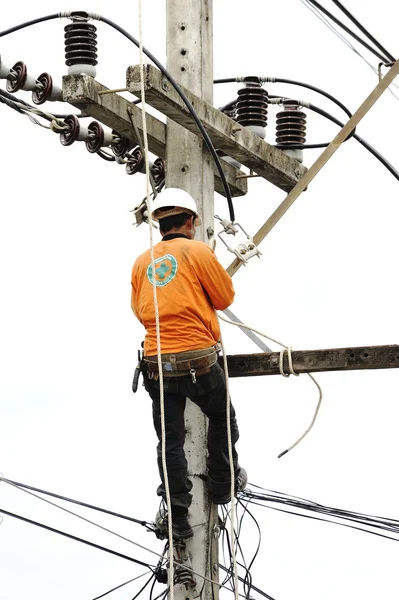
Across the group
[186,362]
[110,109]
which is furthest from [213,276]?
[110,109]

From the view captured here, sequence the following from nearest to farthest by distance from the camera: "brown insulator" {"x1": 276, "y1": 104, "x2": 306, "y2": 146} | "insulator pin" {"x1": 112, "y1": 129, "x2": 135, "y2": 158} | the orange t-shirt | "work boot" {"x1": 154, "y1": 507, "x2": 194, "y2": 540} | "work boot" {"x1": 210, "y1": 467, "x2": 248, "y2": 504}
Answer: the orange t-shirt
"work boot" {"x1": 154, "y1": 507, "x2": 194, "y2": 540}
"work boot" {"x1": 210, "y1": 467, "x2": 248, "y2": 504}
"insulator pin" {"x1": 112, "y1": 129, "x2": 135, "y2": 158}
"brown insulator" {"x1": 276, "y1": 104, "x2": 306, "y2": 146}

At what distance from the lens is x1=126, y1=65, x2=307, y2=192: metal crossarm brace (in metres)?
10.7

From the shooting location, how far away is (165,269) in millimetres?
10523

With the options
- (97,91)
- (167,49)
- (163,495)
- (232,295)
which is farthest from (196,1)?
(163,495)

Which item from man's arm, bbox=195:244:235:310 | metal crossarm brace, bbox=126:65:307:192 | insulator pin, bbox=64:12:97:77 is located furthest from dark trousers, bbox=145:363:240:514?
insulator pin, bbox=64:12:97:77

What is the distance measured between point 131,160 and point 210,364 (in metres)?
2.55

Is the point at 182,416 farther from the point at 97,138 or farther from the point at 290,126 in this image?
the point at 290,126

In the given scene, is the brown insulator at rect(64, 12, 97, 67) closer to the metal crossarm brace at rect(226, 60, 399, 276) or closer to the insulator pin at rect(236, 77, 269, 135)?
the insulator pin at rect(236, 77, 269, 135)

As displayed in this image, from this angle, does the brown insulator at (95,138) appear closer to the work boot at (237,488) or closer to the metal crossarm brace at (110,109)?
the metal crossarm brace at (110,109)

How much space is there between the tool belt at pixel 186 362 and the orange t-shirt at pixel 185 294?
0.03 meters

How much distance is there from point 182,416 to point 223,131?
2.06 meters

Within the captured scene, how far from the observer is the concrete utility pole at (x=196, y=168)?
1122 centimetres

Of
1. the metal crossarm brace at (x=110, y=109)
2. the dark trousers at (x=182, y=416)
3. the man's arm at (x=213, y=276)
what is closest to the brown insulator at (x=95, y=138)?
the metal crossarm brace at (x=110, y=109)

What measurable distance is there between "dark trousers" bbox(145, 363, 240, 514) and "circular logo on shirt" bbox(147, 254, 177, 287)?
602 mm
